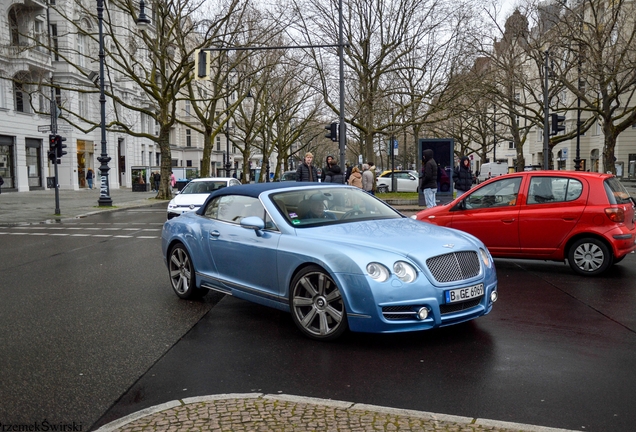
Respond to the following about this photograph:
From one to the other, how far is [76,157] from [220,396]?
152 ft

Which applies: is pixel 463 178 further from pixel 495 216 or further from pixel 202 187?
pixel 495 216

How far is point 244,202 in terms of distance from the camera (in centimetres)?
673

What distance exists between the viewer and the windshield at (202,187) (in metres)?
18.7

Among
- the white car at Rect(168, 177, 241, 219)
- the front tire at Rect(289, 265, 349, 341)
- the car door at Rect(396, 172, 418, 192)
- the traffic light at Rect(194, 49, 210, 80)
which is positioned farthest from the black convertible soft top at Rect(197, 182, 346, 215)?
the car door at Rect(396, 172, 418, 192)

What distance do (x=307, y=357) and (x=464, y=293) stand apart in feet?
4.68

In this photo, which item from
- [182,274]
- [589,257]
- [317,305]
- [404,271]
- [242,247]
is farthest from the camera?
[589,257]

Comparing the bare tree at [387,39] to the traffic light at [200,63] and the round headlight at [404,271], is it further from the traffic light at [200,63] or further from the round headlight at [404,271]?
the round headlight at [404,271]

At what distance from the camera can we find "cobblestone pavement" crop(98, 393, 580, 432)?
353 cm

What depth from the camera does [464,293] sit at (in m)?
5.35

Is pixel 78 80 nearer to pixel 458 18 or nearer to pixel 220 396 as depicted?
pixel 458 18

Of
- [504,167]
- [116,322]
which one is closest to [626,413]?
[116,322]

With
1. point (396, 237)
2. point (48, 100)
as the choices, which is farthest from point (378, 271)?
point (48, 100)

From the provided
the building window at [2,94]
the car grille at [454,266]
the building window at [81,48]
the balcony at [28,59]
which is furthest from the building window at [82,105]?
the car grille at [454,266]

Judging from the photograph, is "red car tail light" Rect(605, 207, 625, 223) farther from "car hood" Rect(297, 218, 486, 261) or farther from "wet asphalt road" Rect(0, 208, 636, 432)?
"car hood" Rect(297, 218, 486, 261)
